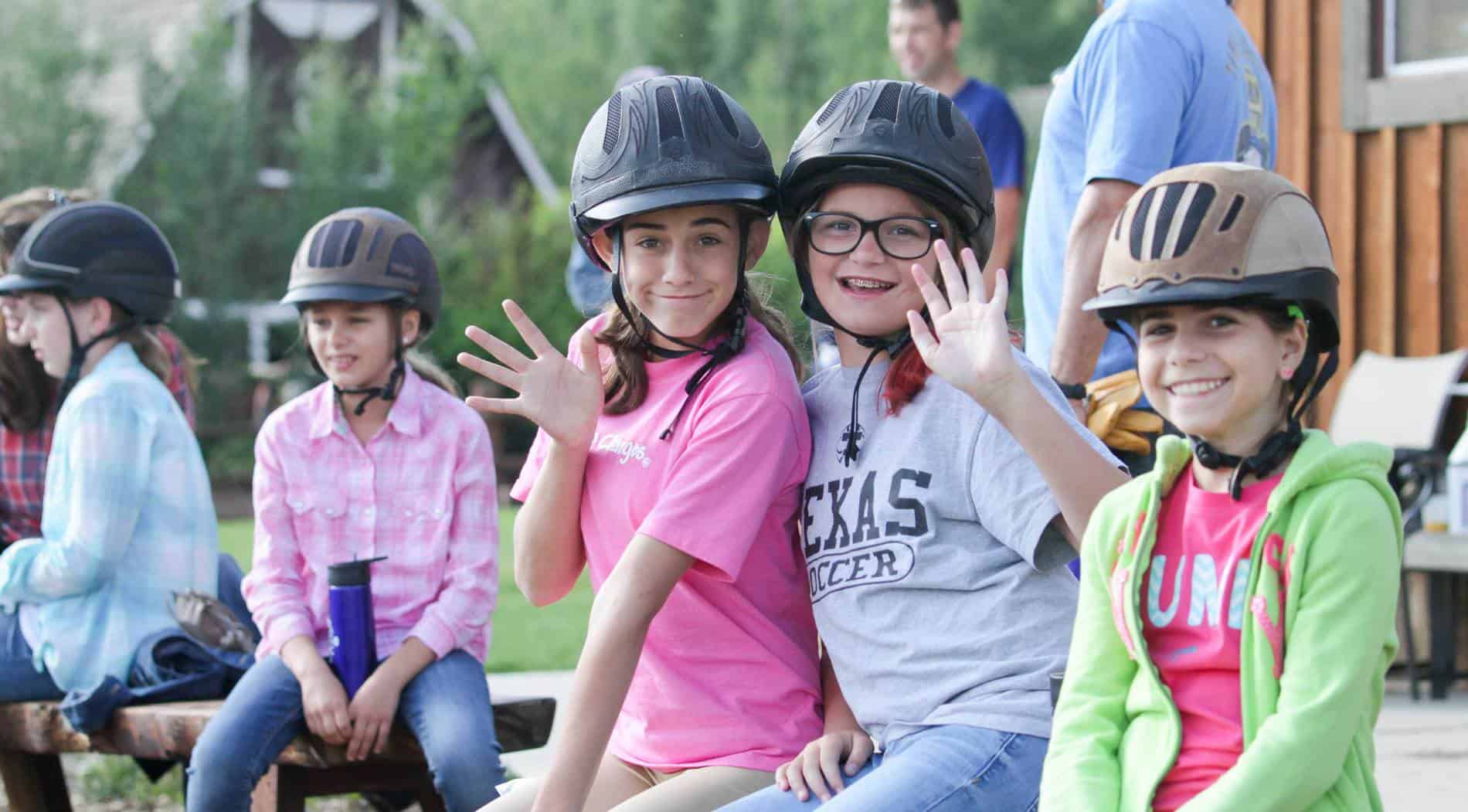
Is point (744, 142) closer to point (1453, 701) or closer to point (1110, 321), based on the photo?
point (1110, 321)

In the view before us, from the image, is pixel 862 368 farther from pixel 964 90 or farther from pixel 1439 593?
pixel 1439 593

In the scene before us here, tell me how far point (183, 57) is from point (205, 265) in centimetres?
264

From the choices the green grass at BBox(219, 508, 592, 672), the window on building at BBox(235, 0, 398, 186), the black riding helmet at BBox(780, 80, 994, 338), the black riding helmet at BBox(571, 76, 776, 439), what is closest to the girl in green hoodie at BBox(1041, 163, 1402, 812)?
the black riding helmet at BBox(780, 80, 994, 338)

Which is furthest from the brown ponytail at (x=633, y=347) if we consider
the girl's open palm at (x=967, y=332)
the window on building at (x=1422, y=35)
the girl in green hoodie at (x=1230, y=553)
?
the window on building at (x=1422, y=35)

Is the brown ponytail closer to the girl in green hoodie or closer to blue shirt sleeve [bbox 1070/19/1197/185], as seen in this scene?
the girl in green hoodie

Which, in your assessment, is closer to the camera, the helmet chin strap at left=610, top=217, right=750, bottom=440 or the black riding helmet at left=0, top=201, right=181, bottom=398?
the helmet chin strap at left=610, top=217, right=750, bottom=440

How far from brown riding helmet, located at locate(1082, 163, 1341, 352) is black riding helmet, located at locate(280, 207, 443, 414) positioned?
250 cm

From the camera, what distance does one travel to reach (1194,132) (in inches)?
170

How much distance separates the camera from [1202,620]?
2570mm

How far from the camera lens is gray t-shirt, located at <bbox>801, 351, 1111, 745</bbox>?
9.66ft

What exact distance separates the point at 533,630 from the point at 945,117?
6.86 metres

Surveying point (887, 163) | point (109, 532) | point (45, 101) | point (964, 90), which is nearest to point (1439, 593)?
point (964, 90)

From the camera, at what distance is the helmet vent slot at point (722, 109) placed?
343 centimetres

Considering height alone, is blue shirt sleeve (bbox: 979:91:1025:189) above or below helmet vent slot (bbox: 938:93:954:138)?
above
